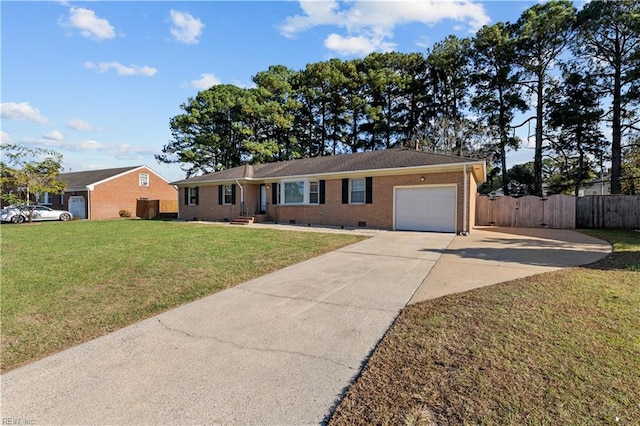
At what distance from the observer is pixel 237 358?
10.1 ft

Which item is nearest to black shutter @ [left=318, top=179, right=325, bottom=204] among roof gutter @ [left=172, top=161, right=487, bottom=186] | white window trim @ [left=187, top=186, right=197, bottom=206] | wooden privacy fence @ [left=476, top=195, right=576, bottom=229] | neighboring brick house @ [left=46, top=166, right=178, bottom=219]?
roof gutter @ [left=172, top=161, right=487, bottom=186]

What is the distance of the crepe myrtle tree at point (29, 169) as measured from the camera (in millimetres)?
20720

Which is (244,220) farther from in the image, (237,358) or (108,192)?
(108,192)


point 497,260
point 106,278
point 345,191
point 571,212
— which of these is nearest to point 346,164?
point 345,191

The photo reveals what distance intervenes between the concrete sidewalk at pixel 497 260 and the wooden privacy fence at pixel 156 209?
25.7 meters

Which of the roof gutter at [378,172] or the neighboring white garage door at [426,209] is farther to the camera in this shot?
the neighboring white garage door at [426,209]

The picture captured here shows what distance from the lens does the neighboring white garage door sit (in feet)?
43.2

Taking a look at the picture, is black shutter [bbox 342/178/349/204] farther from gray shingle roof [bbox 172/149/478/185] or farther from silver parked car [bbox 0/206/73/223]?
silver parked car [bbox 0/206/73/223]

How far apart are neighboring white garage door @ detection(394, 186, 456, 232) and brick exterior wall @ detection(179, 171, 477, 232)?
275 millimetres

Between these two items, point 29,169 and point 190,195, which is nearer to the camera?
point 29,169

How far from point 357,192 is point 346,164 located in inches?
77.8

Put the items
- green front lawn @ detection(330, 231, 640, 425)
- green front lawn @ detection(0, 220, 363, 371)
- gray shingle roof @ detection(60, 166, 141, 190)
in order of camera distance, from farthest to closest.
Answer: gray shingle roof @ detection(60, 166, 141, 190), green front lawn @ detection(0, 220, 363, 371), green front lawn @ detection(330, 231, 640, 425)

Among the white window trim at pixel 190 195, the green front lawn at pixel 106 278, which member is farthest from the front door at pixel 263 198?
the green front lawn at pixel 106 278

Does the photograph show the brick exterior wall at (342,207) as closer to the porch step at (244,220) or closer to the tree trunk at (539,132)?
the porch step at (244,220)
